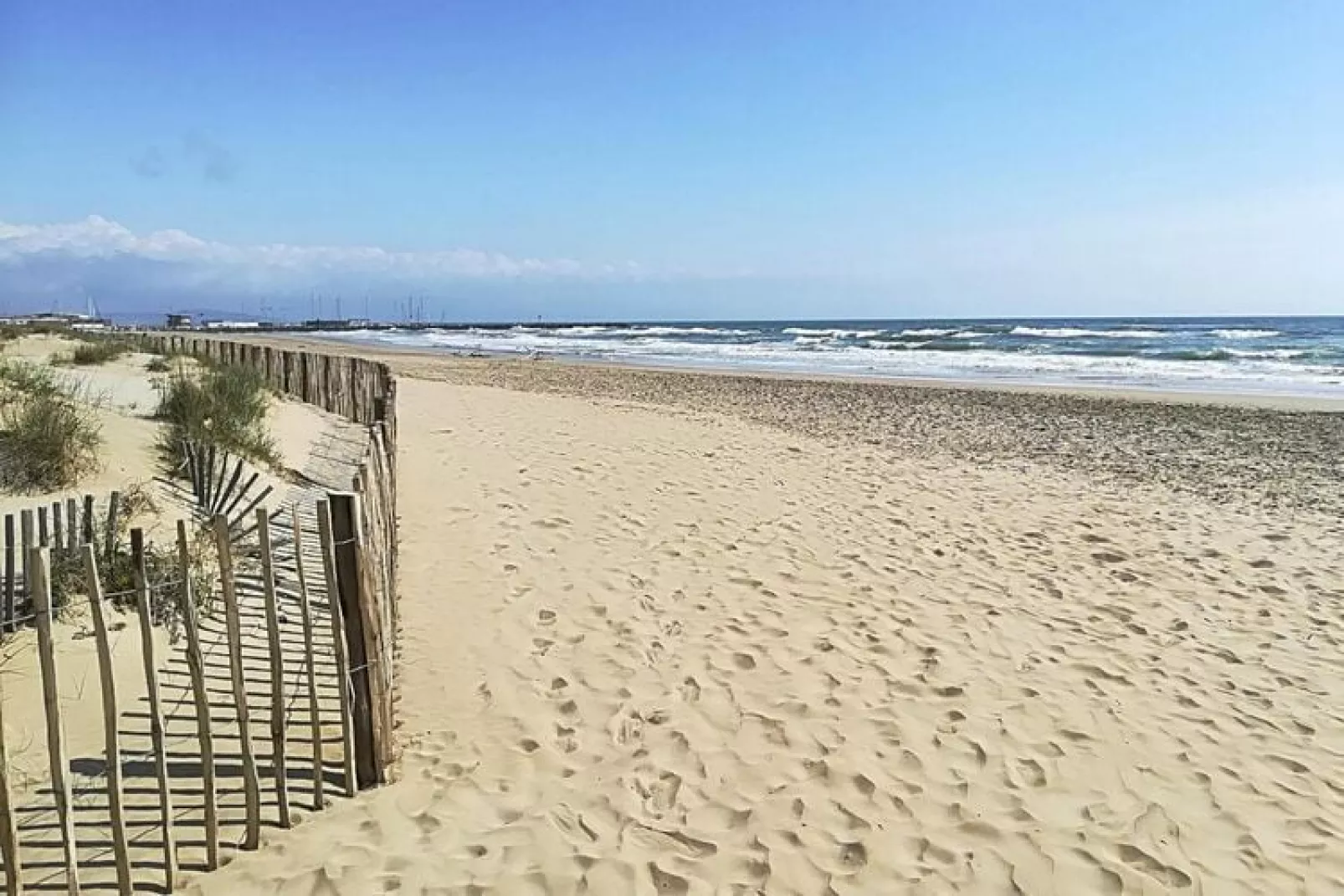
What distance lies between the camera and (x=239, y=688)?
302 cm

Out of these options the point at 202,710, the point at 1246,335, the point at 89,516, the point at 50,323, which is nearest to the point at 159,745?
the point at 202,710

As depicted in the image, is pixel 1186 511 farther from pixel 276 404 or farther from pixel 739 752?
pixel 276 404

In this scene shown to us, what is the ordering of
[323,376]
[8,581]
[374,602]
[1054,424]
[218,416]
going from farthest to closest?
1. [1054,424]
2. [323,376]
3. [218,416]
4. [8,581]
5. [374,602]

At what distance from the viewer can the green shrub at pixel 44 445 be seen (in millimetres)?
5812

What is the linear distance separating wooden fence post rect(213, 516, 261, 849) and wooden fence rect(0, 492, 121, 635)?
1.08 metres

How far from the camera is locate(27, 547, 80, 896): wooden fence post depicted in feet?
7.91

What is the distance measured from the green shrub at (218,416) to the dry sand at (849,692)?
1510mm

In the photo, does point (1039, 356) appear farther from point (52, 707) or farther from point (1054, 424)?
point (52, 707)

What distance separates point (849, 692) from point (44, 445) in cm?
556

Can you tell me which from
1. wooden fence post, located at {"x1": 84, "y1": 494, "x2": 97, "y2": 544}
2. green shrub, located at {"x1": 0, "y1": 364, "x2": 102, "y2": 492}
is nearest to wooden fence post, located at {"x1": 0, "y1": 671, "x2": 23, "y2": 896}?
wooden fence post, located at {"x1": 84, "y1": 494, "x2": 97, "y2": 544}

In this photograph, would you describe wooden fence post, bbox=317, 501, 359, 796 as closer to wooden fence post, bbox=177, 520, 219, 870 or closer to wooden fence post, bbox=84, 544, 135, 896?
wooden fence post, bbox=177, 520, 219, 870

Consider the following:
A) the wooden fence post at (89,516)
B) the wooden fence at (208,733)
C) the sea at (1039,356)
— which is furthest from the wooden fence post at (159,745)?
the sea at (1039,356)

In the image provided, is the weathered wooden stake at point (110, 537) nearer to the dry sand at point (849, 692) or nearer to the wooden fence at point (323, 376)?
the dry sand at point (849, 692)

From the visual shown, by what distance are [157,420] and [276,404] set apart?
2933mm
